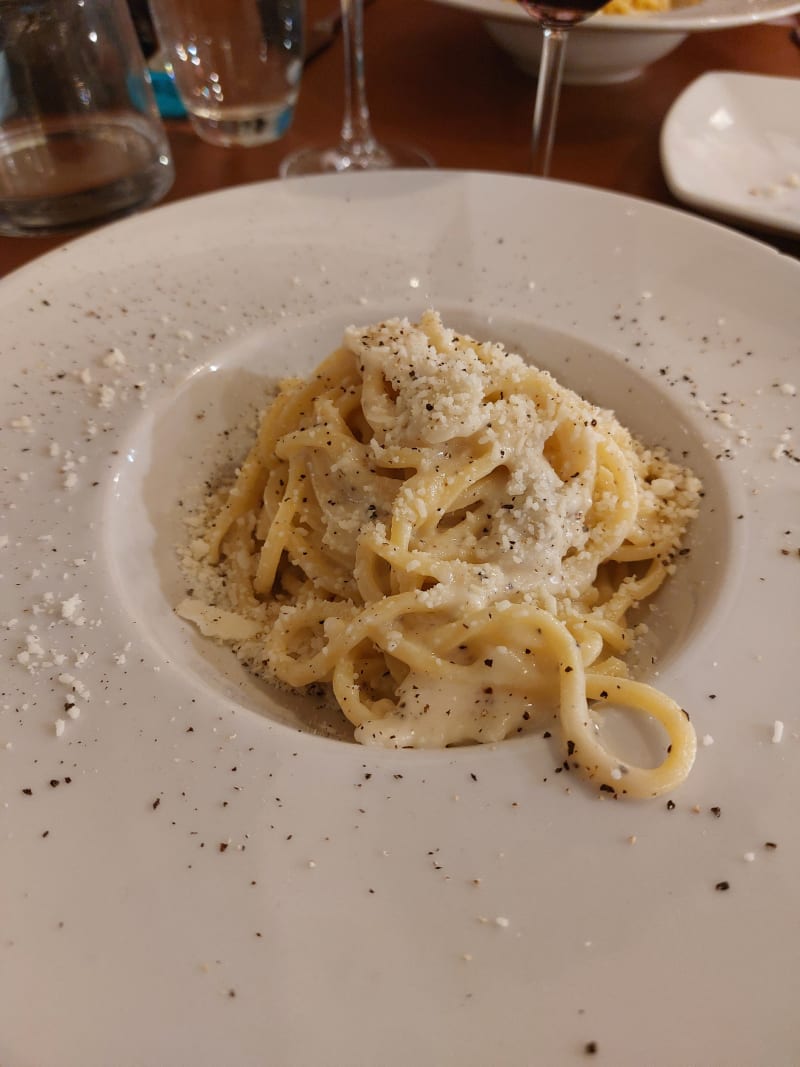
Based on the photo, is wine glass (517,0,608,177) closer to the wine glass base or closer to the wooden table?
the wooden table

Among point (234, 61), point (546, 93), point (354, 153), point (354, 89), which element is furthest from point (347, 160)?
point (546, 93)

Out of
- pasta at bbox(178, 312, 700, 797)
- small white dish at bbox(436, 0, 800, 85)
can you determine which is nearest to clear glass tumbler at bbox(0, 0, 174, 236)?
small white dish at bbox(436, 0, 800, 85)

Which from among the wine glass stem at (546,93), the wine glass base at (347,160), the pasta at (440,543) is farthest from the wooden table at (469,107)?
the pasta at (440,543)

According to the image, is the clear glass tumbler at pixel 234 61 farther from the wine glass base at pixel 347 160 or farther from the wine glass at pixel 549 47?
the wine glass at pixel 549 47

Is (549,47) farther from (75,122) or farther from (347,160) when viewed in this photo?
(75,122)

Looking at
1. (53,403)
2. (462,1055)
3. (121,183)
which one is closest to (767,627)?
(462,1055)

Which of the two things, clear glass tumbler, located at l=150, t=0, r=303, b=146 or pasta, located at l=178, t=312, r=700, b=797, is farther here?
clear glass tumbler, located at l=150, t=0, r=303, b=146
